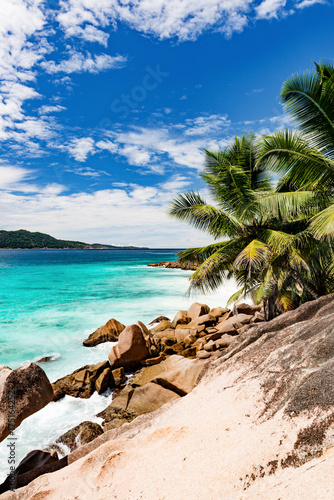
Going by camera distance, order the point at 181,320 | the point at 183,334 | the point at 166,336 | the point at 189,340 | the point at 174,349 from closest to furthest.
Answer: the point at 174,349 → the point at 189,340 → the point at 183,334 → the point at 166,336 → the point at 181,320

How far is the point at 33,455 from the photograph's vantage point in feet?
17.1

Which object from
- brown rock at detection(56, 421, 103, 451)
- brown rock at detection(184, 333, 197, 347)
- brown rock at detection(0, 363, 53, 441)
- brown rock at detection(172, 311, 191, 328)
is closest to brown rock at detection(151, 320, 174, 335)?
brown rock at detection(172, 311, 191, 328)

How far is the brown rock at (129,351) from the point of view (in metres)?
9.20

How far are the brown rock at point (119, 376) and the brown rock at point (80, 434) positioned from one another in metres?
2.12

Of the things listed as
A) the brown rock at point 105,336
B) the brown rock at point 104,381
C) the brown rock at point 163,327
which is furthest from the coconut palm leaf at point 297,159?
the brown rock at point 105,336

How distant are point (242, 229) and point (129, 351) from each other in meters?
5.78

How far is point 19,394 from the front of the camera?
456 cm

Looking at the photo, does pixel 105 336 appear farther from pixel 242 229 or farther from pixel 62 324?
pixel 242 229

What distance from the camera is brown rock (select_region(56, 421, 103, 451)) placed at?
5.94 metres

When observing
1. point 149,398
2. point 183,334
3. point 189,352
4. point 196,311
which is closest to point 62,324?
point 196,311

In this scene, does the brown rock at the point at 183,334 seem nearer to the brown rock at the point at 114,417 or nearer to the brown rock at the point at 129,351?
the brown rock at the point at 129,351

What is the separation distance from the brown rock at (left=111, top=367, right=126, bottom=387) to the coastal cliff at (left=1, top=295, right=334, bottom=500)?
399 cm

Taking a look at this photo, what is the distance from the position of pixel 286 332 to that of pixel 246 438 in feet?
8.41

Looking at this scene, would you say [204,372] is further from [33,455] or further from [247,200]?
[247,200]
